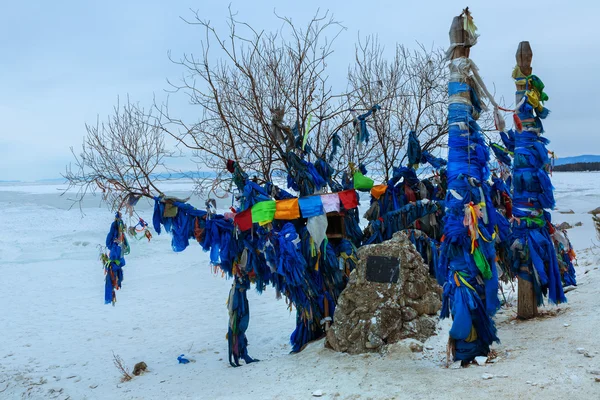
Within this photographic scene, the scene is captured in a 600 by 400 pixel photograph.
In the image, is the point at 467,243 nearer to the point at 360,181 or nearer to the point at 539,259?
the point at 539,259

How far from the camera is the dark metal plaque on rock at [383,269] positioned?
597 centimetres

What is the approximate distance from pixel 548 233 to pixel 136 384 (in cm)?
574

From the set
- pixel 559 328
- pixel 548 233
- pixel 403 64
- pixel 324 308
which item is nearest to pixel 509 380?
pixel 559 328

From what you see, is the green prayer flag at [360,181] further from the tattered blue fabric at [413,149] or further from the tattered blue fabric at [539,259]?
the tattered blue fabric at [539,259]

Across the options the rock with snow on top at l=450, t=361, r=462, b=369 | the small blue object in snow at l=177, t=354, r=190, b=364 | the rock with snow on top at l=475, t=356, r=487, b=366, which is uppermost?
the rock with snow on top at l=475, t=356, r=487, b=366

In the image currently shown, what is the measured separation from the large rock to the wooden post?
98cm

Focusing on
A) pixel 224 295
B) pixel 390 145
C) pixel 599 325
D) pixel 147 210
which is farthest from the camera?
pixel 147 210

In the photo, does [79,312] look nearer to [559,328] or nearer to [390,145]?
[390,145]

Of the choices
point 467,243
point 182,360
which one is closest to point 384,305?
point 467,243

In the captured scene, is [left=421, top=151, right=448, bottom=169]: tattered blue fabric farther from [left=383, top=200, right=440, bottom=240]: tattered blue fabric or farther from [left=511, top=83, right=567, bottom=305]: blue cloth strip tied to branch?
[left=511, top=83, right=567, bottom=305]: blue cloth strip tied to branch

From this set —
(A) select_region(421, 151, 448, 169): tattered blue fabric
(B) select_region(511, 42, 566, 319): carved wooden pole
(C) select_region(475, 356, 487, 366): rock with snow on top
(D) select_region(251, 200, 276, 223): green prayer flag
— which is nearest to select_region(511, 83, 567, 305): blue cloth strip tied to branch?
(B) select_region(511, 42, 566, 319): carved wooden pole

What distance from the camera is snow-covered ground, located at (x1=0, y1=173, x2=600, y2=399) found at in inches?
160

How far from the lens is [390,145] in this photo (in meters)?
8.90

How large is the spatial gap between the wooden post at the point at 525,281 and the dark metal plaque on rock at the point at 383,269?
4.62 feet
